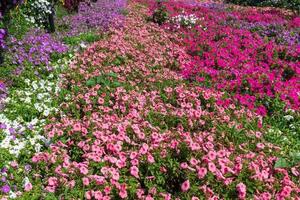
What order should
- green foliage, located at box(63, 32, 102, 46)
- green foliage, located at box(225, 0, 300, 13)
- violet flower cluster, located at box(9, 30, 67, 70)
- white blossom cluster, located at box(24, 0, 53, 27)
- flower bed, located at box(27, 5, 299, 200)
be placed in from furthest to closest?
1. green foliage, located at box(225, 0, 300, 13)
2. white blossom cluster, located at box(24, 0, 53, 27)
3. green foliage, located at box(63, 32, 102, 46)
4. violet flower cluster, located at box(9, 30, 67, 70)
5. flower bed, located at box(27, 5, 299, 200)

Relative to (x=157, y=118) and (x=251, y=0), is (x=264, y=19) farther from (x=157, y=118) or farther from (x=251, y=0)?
(x=157, y=118)

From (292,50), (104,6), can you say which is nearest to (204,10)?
(104,6)

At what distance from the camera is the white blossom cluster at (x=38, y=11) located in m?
12.1

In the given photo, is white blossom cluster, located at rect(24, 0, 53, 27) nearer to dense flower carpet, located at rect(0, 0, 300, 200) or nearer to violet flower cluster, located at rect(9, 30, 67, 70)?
dense flower carpet, located at rect(0, 0, 300, 200)

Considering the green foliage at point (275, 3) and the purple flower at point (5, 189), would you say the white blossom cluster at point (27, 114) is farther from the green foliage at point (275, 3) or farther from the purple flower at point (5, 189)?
the green foliage at point (275, 3)

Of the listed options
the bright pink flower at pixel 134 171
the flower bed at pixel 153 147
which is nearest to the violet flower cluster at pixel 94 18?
the flower bed at pixel 153 147

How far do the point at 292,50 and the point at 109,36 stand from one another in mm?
5721

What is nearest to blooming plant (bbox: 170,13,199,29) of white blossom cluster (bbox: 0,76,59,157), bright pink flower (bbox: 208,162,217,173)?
white blossom cluster (bbox: 0,76,59,157)

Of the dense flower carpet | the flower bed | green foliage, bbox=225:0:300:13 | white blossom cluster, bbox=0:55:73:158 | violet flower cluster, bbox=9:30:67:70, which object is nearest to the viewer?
the flower bed

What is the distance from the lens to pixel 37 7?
1234 centimetres

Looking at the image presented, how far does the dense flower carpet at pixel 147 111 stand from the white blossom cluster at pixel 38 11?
0.22 feet

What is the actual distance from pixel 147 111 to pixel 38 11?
24.6 feet

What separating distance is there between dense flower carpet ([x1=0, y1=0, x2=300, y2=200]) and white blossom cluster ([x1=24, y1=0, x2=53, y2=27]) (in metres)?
0.07

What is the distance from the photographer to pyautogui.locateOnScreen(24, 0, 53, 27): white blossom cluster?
1206 cm
